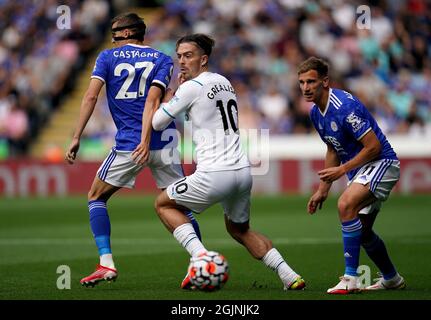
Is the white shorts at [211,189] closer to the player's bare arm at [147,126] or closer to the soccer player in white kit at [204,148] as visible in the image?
the soccer player in white kit at [204,148]

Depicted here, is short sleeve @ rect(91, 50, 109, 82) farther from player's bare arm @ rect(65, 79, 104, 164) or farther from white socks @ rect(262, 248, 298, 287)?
white socks @ rect(262, 248, 298, 287)

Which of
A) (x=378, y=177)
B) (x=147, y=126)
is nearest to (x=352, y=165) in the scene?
(x=378, y=177)

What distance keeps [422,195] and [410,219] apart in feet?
16.4

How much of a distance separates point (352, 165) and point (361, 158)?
0.32 ft

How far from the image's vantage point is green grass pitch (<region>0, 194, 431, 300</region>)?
28.1 ft

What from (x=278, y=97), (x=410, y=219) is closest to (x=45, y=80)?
(x=278, y=97)

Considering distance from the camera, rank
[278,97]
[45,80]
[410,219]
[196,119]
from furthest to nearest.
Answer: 1. [45,80]
2. [278,97]
3. [410,219]
4. [196,119]

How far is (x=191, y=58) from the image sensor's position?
8.28m

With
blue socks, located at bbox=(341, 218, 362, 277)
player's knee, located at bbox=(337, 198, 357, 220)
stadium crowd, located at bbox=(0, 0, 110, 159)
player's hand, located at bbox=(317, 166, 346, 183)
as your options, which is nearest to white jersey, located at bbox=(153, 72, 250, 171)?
player's hand, located at bbox=(317, 166, 346, 183)

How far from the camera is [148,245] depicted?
13539mm

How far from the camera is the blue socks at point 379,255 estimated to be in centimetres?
878

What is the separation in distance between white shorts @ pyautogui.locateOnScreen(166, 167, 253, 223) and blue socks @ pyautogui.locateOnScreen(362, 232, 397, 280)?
1.27m

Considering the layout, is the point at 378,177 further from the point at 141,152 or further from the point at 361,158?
the point at 141,152
